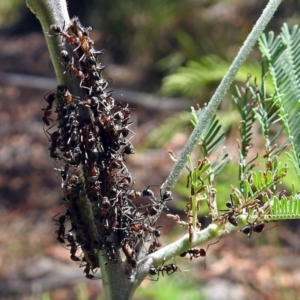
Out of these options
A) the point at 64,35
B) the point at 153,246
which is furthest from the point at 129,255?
the point at 64,35

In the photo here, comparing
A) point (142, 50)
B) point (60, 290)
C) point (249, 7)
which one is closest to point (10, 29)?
point (142, 50)

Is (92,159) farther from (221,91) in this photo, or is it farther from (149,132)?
(149,132)

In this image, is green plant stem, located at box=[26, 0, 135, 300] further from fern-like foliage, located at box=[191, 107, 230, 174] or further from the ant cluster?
fern-like foliage, located at box=[191, 107, 230, 174]

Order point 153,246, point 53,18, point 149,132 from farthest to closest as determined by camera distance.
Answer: point 149,132
point 153,246
point 53,18

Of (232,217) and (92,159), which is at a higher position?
(92,159)

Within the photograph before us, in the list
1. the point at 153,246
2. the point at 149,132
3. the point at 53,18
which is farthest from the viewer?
the point at 149,132

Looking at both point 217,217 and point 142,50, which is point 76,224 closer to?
point 217,217
